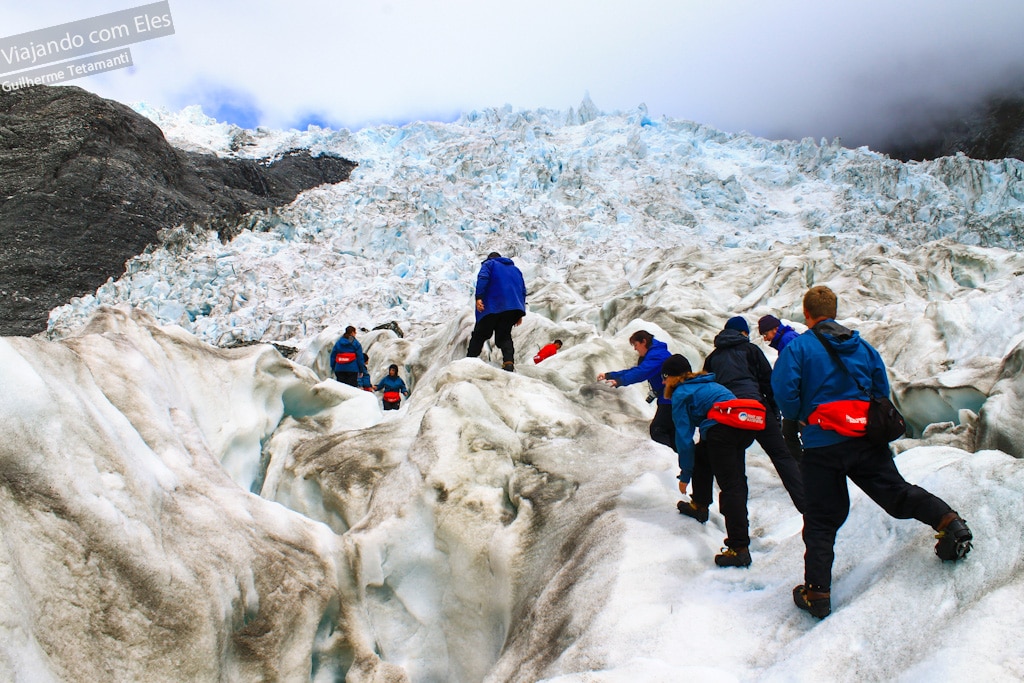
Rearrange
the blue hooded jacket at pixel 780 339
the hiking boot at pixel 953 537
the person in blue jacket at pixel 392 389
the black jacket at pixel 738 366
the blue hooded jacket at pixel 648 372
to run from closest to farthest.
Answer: the hiking boot at pixel 953 537 → the black jacket at pixel 738 366 → the blue hooded jacket at pixel 648 372 → the blue hooded jacket at pixel 780 339 → the person in blue jacket at pixel 392 389

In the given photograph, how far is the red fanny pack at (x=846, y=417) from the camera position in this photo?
7.43ft

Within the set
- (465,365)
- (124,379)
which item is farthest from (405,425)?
(124,379)

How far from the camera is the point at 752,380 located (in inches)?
133

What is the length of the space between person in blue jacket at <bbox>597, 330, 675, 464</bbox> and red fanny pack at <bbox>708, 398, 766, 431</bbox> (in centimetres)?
107

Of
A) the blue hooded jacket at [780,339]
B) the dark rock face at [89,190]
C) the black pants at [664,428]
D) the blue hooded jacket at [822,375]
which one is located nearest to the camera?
the blue hooded jacket at [822,375]

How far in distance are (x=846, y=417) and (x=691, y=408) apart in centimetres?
93

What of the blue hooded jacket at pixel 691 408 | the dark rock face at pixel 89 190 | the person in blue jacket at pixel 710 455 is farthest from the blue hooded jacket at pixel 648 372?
the dark rock face at pixel 89 190

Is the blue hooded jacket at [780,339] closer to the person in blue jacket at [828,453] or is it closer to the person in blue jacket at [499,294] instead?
the person in blue jacket at [499,294]

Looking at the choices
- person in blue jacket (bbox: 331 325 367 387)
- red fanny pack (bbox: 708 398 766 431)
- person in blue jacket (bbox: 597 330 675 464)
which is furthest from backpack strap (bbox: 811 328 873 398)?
person in blue jacket (bbox: 331 325 367 387)

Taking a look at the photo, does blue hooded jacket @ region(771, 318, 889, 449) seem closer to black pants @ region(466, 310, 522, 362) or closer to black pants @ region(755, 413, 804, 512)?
black pants @ region(755, 413, 804, 512)

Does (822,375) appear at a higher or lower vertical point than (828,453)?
higher

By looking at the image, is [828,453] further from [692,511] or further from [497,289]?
[497,289]

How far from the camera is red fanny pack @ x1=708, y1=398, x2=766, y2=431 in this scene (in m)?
2.96

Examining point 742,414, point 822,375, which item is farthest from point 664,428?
point 822,375
